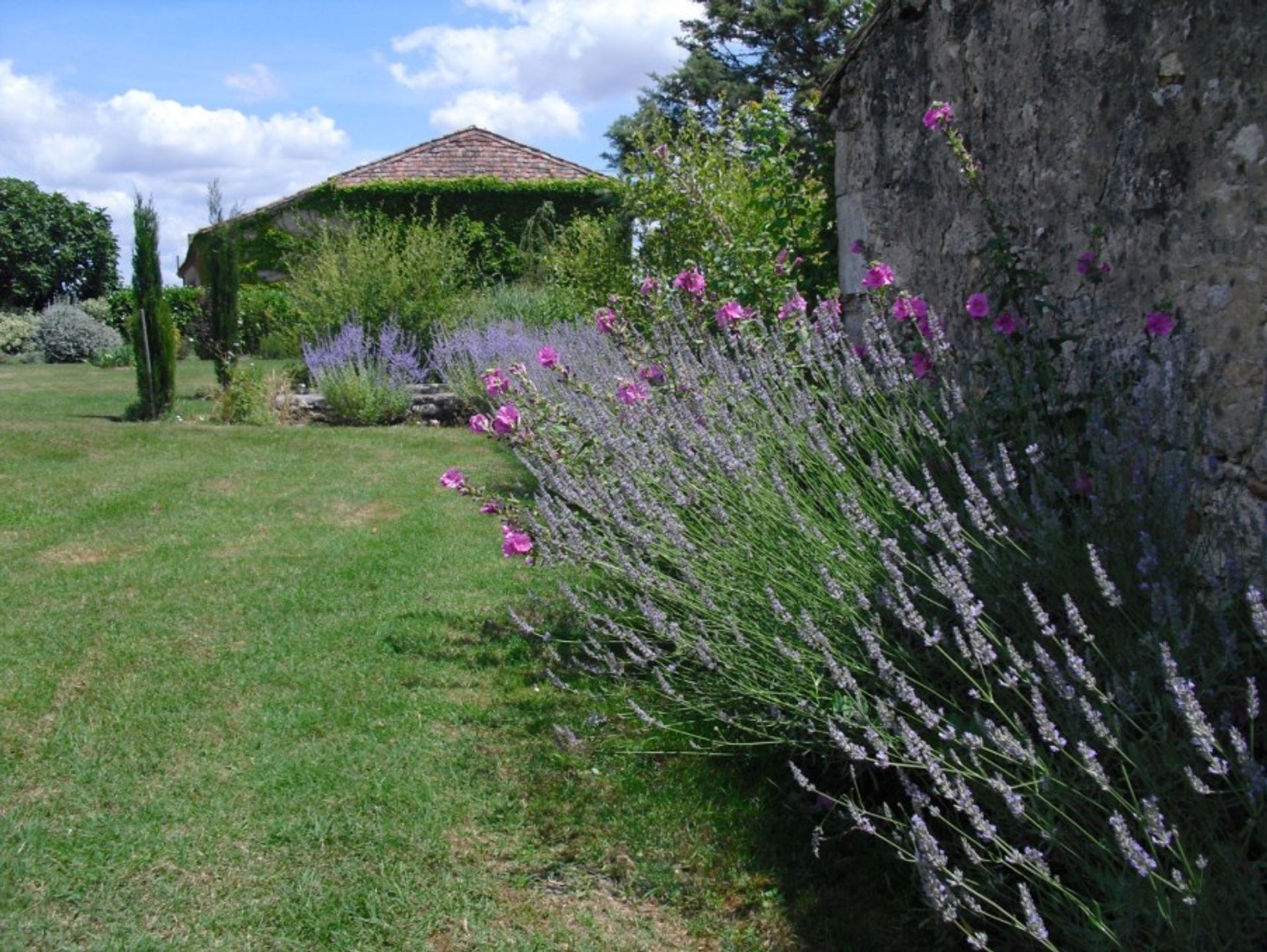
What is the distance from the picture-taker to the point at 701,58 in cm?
2989

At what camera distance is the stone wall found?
2865mm

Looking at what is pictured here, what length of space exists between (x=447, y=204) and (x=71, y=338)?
8775 mm

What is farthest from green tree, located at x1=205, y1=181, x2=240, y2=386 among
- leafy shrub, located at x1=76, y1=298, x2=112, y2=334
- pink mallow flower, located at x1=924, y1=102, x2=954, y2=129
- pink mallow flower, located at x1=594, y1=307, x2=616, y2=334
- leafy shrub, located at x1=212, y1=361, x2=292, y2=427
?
leafy shrub, located at x1=76, y1=298, x2=112, y2=334

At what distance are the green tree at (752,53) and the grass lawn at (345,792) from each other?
23631 mm

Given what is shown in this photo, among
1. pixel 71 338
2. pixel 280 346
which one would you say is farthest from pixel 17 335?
pixel 280 346

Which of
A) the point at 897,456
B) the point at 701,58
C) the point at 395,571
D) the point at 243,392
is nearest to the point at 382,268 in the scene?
the point at 243,392

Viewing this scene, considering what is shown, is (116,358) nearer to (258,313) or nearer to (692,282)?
(258,313)

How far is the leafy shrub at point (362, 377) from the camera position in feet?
40.7

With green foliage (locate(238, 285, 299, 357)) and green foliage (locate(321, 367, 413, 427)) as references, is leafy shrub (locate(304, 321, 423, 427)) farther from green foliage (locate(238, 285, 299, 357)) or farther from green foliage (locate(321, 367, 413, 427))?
green foliage (locate(238, 285, 299, 357))

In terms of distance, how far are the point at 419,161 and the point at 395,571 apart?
76.9ft

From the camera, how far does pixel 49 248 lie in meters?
38.4

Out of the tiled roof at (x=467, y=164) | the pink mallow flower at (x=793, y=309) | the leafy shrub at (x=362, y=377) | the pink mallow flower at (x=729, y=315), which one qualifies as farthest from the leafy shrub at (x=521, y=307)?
the tiled roof at (x=467, y=164)

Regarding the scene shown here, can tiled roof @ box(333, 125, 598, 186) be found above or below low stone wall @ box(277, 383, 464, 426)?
above

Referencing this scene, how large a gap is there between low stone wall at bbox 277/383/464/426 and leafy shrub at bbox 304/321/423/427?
3.8 inches
